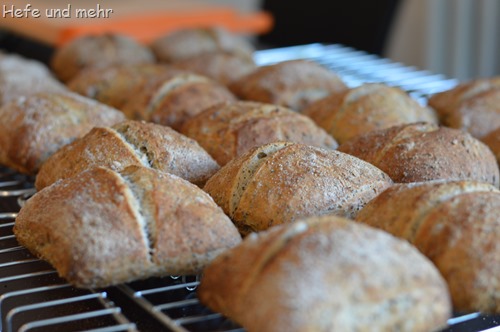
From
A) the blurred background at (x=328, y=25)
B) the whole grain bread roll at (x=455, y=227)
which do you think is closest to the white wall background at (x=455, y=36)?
the blurred background at (x=328, y=25)

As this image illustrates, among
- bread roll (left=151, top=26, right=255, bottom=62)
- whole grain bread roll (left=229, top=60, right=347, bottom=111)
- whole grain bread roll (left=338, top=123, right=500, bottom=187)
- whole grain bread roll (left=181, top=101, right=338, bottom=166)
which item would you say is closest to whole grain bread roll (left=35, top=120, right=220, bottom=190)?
whole grain bread roll (left=181, top=101, right=338, bottom=166)

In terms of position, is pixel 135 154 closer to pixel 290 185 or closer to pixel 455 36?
pixel 290 185

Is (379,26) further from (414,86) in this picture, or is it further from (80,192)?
(80,192)

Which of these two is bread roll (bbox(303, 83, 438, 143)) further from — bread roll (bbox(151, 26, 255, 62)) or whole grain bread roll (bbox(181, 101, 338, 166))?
bread roll (bbox(151, 26, 255, 62))

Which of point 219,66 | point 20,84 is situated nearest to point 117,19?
point 219,66

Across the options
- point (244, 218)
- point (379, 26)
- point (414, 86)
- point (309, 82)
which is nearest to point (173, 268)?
point (244, 218)

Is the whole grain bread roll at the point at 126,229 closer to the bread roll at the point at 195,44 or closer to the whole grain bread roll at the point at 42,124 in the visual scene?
the whole grain bread roll at the point at 42,124

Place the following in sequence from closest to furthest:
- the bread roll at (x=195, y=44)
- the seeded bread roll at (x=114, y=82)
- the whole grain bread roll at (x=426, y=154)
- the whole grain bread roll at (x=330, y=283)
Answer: the whole grain bread roll at (x=330, y=283), the whole grain bread roll at (x=426, y=154), the seeded bread roll at (x=114, y=82), the bread roll at (x=195, y=44)

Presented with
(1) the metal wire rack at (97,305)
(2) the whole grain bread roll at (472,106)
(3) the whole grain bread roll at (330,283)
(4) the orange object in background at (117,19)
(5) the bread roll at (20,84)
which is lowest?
(1) the metal wire rack at (97,305)
